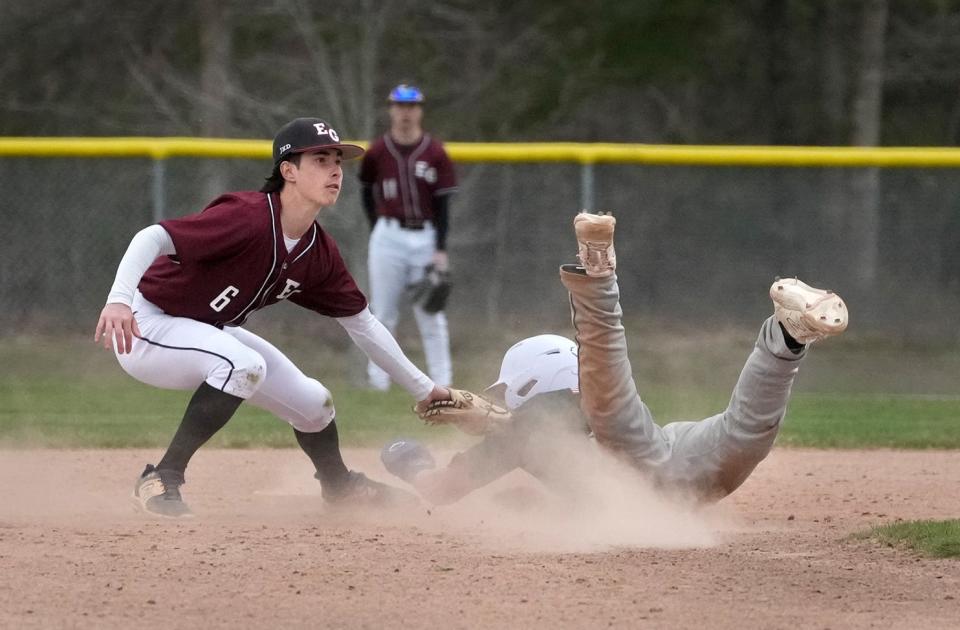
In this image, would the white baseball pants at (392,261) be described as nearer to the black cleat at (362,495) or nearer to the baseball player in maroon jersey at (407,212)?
the baseball player in maroon jersey at (407,212)

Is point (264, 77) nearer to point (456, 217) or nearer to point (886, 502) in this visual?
point (456, 217)

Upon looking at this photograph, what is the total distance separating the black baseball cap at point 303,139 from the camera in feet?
17.3

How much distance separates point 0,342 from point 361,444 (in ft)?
13.9

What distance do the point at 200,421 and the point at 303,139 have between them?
1.07 metres

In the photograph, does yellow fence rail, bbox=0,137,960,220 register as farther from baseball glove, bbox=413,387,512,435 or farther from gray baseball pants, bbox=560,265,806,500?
gray baseball pants, bbox=560,265,806,500

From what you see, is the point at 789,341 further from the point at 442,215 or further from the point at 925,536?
the point at 442,215

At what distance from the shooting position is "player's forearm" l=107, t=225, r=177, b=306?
4.91 metres

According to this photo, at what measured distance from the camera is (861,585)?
432 centimetres

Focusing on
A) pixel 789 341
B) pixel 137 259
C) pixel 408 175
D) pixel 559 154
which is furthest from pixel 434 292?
pixel 789 341

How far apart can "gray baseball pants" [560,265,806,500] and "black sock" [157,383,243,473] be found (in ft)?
4.16

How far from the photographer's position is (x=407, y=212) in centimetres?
963

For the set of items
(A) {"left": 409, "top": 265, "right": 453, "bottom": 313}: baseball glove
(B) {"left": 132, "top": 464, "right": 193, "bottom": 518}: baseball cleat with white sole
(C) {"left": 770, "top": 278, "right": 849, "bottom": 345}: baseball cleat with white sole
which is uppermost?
(C) {"left": 770, "top": 278, "right": 849, "bottom": 345}: baseball cleat with white sole

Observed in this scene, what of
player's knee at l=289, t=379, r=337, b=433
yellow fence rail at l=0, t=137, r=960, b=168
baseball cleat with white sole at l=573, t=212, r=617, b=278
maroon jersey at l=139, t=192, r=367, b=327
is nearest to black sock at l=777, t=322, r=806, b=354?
baseball cleat with white sole at l=573, t=212, r=617, b=278

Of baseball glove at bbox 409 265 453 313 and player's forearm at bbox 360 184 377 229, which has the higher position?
player's forearm at bbox 360 184 377 229
